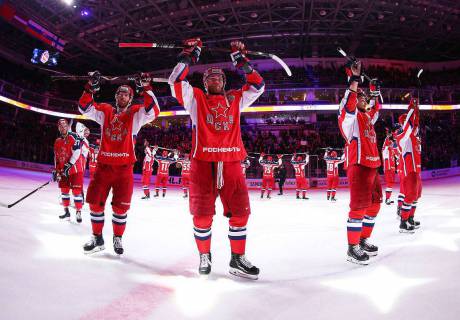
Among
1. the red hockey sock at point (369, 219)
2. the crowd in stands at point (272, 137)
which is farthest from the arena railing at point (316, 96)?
the red hockey sock at point (369, 219)

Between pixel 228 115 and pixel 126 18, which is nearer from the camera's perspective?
pixel 228 115

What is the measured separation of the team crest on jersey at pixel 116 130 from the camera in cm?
382

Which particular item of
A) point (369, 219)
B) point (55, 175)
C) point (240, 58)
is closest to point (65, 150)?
point (55, 175)

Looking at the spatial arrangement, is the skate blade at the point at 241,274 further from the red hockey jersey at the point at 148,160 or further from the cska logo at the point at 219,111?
the red hockey jersey at the point at 148,160

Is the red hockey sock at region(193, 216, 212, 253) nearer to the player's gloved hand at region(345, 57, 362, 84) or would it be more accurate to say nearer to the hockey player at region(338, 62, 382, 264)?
the hockey player at region(338, 62, 382, 264)

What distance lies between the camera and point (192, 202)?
9.95ft

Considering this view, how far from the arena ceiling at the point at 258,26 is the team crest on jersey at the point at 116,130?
14.4m

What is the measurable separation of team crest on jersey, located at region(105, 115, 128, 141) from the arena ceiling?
14.4 meters

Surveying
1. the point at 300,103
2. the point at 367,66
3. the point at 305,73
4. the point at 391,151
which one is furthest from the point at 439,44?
the point at 391,151

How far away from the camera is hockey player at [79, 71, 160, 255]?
3.74m

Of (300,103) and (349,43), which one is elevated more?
(349,43)

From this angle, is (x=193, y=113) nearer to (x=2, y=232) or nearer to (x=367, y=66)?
(x=2, y=232)

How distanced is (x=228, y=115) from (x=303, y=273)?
5.51 feet


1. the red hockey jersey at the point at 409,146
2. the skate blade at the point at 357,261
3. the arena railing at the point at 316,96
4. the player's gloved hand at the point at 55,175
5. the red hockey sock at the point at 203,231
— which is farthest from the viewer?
the arena railing at the point at 316,96
